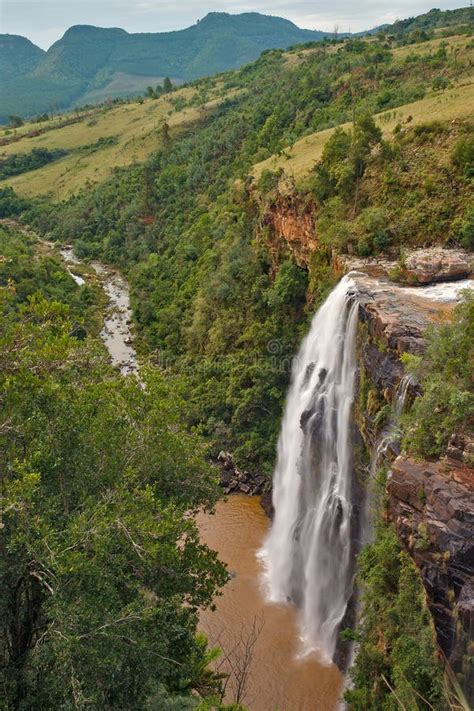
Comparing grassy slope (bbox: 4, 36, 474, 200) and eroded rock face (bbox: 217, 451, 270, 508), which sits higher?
grassy slope (bbox: 4, 36, 474, 200)

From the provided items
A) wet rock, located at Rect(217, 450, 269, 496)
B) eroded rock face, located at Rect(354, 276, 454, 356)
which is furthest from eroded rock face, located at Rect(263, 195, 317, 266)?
wet rock, located at Rect(217, 450, 269, 496)

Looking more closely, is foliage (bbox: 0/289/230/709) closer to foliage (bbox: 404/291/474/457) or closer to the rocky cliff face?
the rocky cliff face

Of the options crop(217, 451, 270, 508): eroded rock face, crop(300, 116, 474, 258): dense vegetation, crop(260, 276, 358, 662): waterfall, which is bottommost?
crop(217, 451, 270, 508): eroded rock face

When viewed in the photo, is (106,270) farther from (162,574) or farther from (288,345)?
(162,574)

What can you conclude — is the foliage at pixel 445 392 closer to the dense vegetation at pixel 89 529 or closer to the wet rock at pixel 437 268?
the dense vegetation at pixel 89 529

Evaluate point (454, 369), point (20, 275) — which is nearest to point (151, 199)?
point (20, 275)

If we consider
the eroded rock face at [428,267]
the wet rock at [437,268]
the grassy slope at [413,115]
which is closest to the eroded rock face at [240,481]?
the eroded rock face at [428,267]
